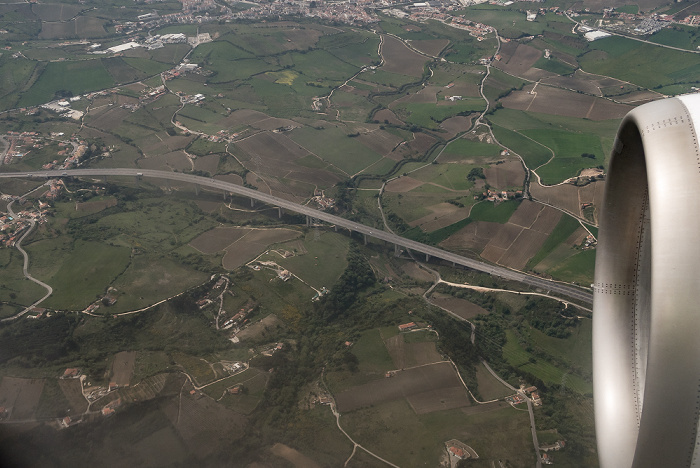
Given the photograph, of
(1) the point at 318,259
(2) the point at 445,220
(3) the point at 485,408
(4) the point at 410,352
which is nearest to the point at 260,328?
(1) the point at 318,259

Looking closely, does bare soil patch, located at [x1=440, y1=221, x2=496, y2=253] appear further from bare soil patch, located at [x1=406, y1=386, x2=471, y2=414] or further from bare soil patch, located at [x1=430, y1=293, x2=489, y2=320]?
bare soil patch, located at [x1=406, y1=386, x2=471, y2=414]

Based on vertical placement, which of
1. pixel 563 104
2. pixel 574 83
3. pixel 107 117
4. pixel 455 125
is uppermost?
pixel 574 83

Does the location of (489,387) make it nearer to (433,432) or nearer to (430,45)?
(433,432)

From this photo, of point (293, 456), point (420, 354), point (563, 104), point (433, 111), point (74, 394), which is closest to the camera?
point (293, 456)

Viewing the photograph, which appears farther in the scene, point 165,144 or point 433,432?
point 165,144

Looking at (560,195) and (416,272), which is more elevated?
(560,195)

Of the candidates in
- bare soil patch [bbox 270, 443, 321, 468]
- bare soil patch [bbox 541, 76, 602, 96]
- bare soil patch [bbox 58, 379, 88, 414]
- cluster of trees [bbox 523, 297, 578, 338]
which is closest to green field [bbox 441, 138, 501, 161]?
bare soil patch [bbox 541, 76, 602, 96]
